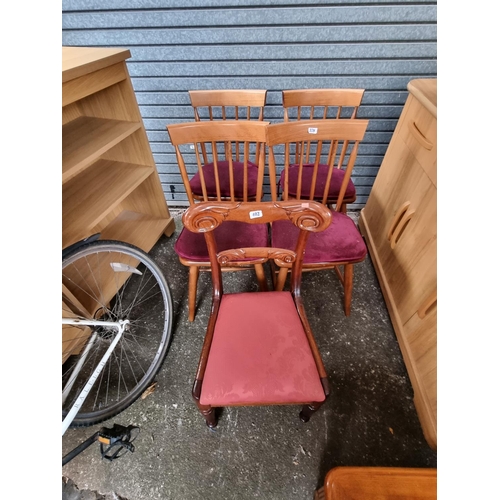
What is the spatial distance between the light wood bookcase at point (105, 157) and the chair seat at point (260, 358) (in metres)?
0.90

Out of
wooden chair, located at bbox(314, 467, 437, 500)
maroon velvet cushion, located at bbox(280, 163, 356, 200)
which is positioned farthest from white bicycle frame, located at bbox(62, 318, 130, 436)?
maroon velvet cushion, located at bbox(280, 163, 356, 200)

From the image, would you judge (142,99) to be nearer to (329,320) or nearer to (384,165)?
Result: (384,165)

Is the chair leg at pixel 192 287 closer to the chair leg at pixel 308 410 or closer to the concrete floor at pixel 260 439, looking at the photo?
the concrete floor at pixel 260 439

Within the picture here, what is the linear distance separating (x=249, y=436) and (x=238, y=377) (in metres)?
0.52

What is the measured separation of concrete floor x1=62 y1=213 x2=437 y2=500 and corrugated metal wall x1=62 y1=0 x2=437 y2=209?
1.64 m

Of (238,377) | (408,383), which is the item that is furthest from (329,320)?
(238,377)

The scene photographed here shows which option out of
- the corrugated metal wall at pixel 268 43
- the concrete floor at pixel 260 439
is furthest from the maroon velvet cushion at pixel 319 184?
the concrete floor at pixel 260 439

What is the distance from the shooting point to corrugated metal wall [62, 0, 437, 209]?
62.2 inches

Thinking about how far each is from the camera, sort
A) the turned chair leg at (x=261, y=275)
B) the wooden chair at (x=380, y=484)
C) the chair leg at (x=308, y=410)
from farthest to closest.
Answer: the turned chair leg at (x=261, y=275)
the chair leg at (x=308, y=410)
the wooden chair at (x=380, y=484)

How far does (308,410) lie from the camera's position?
1.13 m

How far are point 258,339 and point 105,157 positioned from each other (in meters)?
1.59

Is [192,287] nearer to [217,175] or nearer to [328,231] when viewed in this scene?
[217,175]

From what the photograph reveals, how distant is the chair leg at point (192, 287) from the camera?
4.72 ft

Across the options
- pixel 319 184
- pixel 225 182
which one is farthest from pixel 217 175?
pixel 319 184
